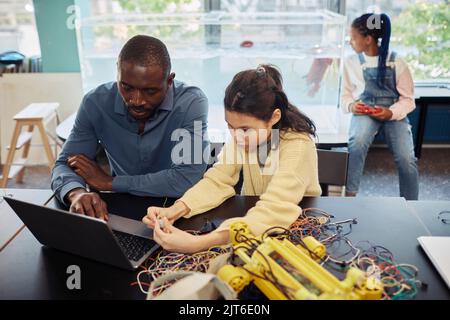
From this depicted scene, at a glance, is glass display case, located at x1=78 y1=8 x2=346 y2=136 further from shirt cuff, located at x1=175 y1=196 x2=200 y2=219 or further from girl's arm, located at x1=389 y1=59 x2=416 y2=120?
shirt cuff, located at x1=175 y1=196 x2=200 y2=219

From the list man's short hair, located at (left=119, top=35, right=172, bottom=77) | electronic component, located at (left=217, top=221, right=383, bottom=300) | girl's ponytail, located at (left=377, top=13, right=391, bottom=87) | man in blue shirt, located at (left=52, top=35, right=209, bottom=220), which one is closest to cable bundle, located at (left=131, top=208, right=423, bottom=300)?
electronic component, located at (left=217, top=221, right=383, bottom=300)

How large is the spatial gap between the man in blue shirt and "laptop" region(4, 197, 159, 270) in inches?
8.0

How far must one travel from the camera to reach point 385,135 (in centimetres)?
272

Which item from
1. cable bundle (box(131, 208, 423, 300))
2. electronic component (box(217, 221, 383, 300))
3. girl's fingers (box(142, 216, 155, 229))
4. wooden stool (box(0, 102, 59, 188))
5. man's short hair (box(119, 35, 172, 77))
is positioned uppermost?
man's short hair (box(119, 35, 172, 77))

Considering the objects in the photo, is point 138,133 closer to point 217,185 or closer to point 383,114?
point 217,185

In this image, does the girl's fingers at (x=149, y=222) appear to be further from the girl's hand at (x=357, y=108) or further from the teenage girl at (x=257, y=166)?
the girl's hand at (x=357, y=108)

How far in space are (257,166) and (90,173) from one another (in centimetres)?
57

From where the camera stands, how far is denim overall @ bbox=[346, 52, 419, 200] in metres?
2.58

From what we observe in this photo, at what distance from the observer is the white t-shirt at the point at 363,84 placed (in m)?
2.62

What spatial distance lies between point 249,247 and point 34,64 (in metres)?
2.99

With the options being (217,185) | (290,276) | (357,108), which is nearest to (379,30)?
(357,108)

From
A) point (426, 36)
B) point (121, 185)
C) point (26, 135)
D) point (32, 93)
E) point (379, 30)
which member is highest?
point (379, 30)

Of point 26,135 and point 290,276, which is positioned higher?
point 290,276
